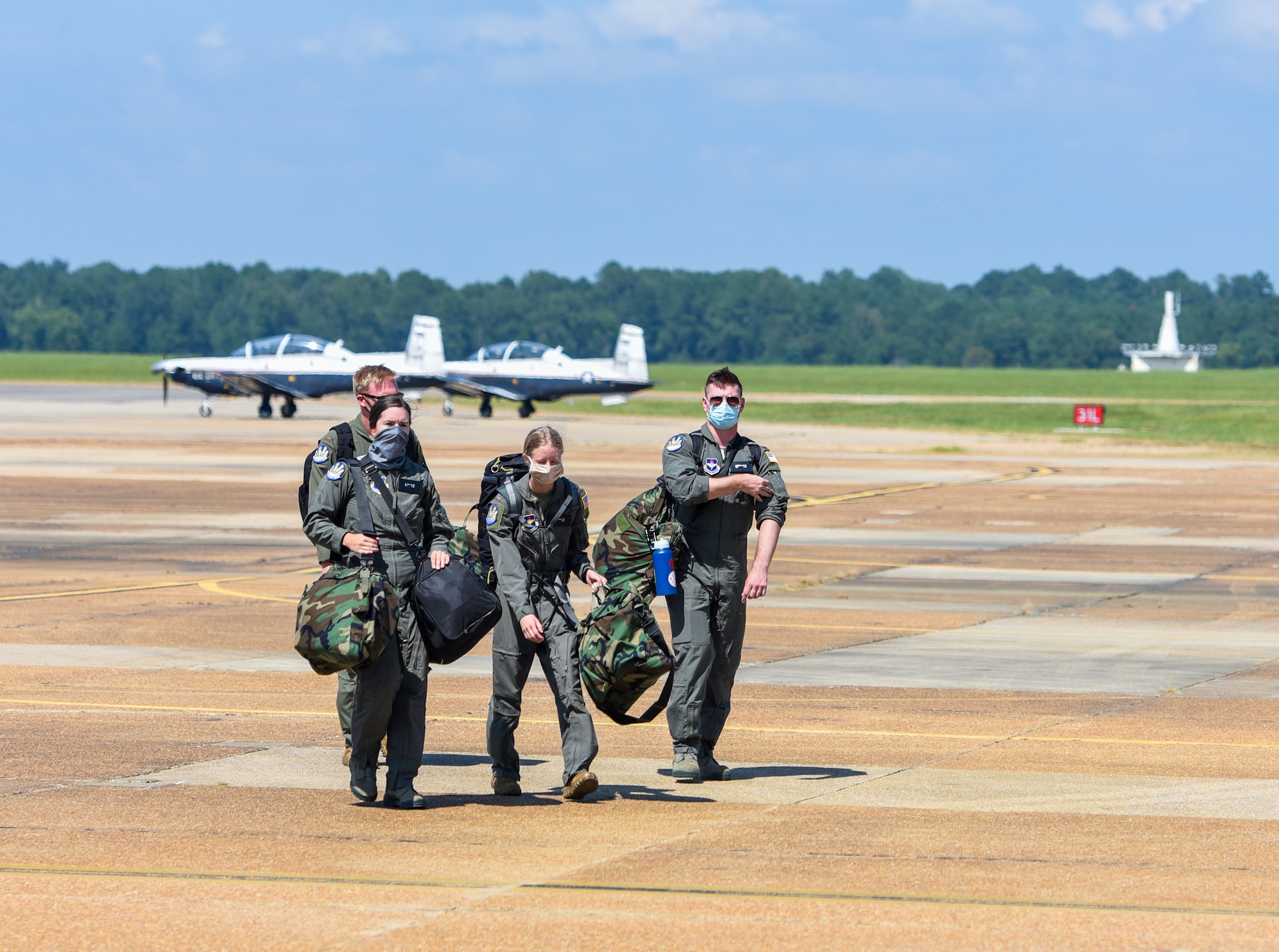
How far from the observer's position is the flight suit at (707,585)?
8695 millimetres

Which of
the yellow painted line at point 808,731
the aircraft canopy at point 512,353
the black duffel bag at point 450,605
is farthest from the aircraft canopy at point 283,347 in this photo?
the black duffel bag at point 450,605

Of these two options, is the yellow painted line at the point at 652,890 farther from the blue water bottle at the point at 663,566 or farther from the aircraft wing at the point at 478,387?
the aircraft wing at the point at 478,387

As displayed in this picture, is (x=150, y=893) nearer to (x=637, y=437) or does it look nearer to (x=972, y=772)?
(x=972, y=772)

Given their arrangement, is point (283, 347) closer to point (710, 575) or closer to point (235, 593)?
point (235, 593)

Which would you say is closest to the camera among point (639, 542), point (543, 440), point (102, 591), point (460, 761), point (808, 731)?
point (543, 440)

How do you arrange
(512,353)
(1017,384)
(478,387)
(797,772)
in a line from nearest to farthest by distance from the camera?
(797,772)
(512,353)
(478,387)
(1017,384)

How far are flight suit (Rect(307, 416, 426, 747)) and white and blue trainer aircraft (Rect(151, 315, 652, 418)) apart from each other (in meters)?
55.1

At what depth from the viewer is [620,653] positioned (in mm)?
8297

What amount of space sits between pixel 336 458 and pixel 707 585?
6.36 feet

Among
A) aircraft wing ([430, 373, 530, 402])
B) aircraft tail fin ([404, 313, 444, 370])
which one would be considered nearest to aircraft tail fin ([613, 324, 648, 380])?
aircraft wing ([430, 373, 530, 402])

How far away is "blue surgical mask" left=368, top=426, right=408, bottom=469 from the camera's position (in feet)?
26.8

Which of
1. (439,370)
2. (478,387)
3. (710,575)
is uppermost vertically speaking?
(439,370)

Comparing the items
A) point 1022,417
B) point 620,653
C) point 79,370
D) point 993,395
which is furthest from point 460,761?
point 79,370

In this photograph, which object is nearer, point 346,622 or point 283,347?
point 346,622
